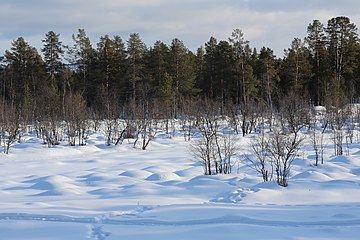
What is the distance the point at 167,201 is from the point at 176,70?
3433 centimetres

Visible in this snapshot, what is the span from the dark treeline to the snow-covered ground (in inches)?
773

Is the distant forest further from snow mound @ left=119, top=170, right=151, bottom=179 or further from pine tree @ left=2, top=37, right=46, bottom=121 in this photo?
snow mound @ left=119, top=170, right=151, bottom=179

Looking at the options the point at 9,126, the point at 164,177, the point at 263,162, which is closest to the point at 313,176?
the point at 263,162

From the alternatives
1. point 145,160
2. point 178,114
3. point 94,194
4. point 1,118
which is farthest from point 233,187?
point 178,114

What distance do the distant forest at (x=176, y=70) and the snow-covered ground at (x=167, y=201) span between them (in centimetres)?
1972

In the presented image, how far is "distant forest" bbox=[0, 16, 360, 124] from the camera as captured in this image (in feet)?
137

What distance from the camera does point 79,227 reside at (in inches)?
265

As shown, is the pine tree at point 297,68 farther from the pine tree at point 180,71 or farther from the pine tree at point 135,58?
the pine tree at point 135,58

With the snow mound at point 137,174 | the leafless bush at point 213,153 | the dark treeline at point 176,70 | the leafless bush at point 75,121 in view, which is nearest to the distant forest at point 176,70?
the dark treeline at point 176,70

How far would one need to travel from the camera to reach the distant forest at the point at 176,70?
137ft

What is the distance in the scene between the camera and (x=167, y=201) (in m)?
10.2

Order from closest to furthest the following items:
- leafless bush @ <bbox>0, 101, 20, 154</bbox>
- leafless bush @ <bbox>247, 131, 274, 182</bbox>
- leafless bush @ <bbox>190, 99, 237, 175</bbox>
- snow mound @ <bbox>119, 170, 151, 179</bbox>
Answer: leafless bush @ <bbox>247, 131, 274, 182</bbox>
snow mound @ <bbox>119, 170, 151, 179</bbox>
leafless bush @ <bbox>190, 99, 237, 175</bbox>
leafless bush @ <bbox>0, 101, 20, 154</bbox>

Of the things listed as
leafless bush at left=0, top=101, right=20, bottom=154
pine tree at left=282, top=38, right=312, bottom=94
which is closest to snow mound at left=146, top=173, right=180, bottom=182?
leafless bush at left=0, top=101, right=20, bottom=154

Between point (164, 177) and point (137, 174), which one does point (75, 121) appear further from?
point (164, 177)
